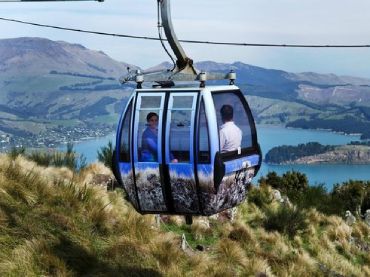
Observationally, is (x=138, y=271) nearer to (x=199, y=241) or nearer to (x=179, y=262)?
(x=179, y=262)

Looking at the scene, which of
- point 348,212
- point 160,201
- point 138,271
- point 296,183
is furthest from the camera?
point 296,183

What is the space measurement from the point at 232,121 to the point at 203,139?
2.27 ft

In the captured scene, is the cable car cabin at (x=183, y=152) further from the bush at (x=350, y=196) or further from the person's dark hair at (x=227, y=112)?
the bush at (x=350, y=196)

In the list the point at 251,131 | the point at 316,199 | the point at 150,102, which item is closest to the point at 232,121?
the point at 251,131

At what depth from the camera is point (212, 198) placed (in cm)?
805

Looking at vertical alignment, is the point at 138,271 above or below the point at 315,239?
above

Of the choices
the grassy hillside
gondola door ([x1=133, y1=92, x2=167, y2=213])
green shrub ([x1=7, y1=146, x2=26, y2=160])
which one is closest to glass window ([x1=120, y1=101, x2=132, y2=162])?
gondola door ([x1=133, y1=92, x2=167, y2=213])

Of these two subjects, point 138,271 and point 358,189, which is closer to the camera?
point 138,271

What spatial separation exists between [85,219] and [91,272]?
222 centimetres

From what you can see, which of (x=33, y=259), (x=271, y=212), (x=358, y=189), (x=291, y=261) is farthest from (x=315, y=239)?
(x=33, y=259)

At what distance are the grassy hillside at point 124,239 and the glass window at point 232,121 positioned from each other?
3.67 metres

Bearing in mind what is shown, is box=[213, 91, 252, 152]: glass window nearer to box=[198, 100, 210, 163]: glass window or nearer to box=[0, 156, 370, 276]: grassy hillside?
box=[198, 100, 210, 163]: glass window

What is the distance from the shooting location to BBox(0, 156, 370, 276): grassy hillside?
10.6 meters

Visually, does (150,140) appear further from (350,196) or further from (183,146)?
(350,196)
